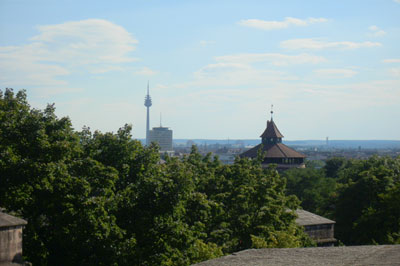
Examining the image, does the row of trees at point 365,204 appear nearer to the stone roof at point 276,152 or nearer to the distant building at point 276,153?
the distant building at point 276,153

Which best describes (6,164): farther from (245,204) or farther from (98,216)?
(245,204)

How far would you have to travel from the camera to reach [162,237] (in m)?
24.0

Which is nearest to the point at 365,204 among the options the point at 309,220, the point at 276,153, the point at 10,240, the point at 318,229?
the point at 318,229

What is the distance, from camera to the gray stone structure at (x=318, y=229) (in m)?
40.3

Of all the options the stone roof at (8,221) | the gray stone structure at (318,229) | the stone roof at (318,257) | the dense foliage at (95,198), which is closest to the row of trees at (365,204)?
the gray stone structure at (318,229)

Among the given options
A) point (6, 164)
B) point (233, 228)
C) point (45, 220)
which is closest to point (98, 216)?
point (45, 220)

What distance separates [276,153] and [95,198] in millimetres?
78202

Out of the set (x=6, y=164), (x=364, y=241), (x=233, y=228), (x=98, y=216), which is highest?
(x=6, y=164)

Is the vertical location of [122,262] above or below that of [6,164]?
below

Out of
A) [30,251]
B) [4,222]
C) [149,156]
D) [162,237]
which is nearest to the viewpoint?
[4,222]

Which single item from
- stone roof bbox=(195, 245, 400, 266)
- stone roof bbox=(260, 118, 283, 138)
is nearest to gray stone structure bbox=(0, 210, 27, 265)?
stone roof bbox=(195, 245, 400, 266)

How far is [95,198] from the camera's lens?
22656 millimetres

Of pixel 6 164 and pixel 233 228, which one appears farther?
pixel 233 228

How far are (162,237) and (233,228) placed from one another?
26.8 ft
